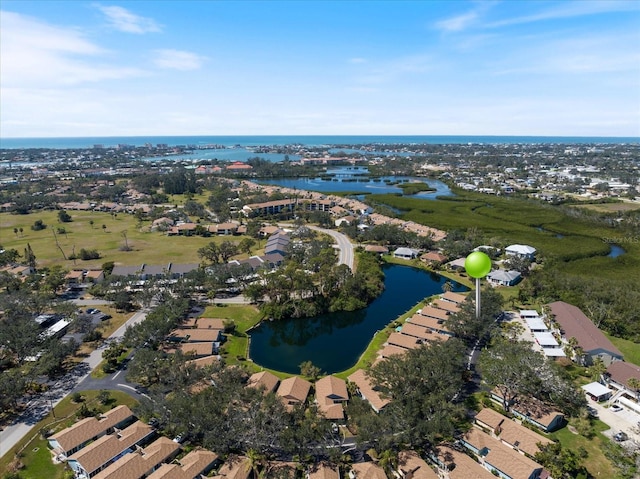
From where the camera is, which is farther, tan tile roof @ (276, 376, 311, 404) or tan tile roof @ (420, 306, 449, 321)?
tan tile roof @ (420, 306, 449, 321)

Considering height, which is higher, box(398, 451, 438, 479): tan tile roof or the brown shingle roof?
the brown shingle roof

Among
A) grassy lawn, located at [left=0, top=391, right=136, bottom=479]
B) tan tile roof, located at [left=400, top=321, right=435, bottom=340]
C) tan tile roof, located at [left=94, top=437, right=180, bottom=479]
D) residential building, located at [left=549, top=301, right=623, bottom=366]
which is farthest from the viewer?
tan tile roof, located at [left=400, top=321, right=435, bottom=340]

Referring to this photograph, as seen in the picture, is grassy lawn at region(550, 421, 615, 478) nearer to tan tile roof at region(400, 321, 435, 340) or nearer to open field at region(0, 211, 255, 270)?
tan tile roof at region(400, 321, 435, 340)

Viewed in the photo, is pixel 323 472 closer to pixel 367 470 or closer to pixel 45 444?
pixel 367 470

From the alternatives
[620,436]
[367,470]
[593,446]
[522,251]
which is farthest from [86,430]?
[522,251]

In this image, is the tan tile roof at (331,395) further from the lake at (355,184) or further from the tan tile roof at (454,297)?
the lake at (355,184)

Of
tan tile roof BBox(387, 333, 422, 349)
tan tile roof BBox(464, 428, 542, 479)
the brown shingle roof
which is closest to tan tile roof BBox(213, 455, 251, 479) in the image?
tan tile roof BBox(464, 428, 542, 479)

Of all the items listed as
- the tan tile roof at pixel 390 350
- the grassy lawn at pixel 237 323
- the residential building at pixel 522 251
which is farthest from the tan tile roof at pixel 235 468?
the residential building at pixel 522 251
